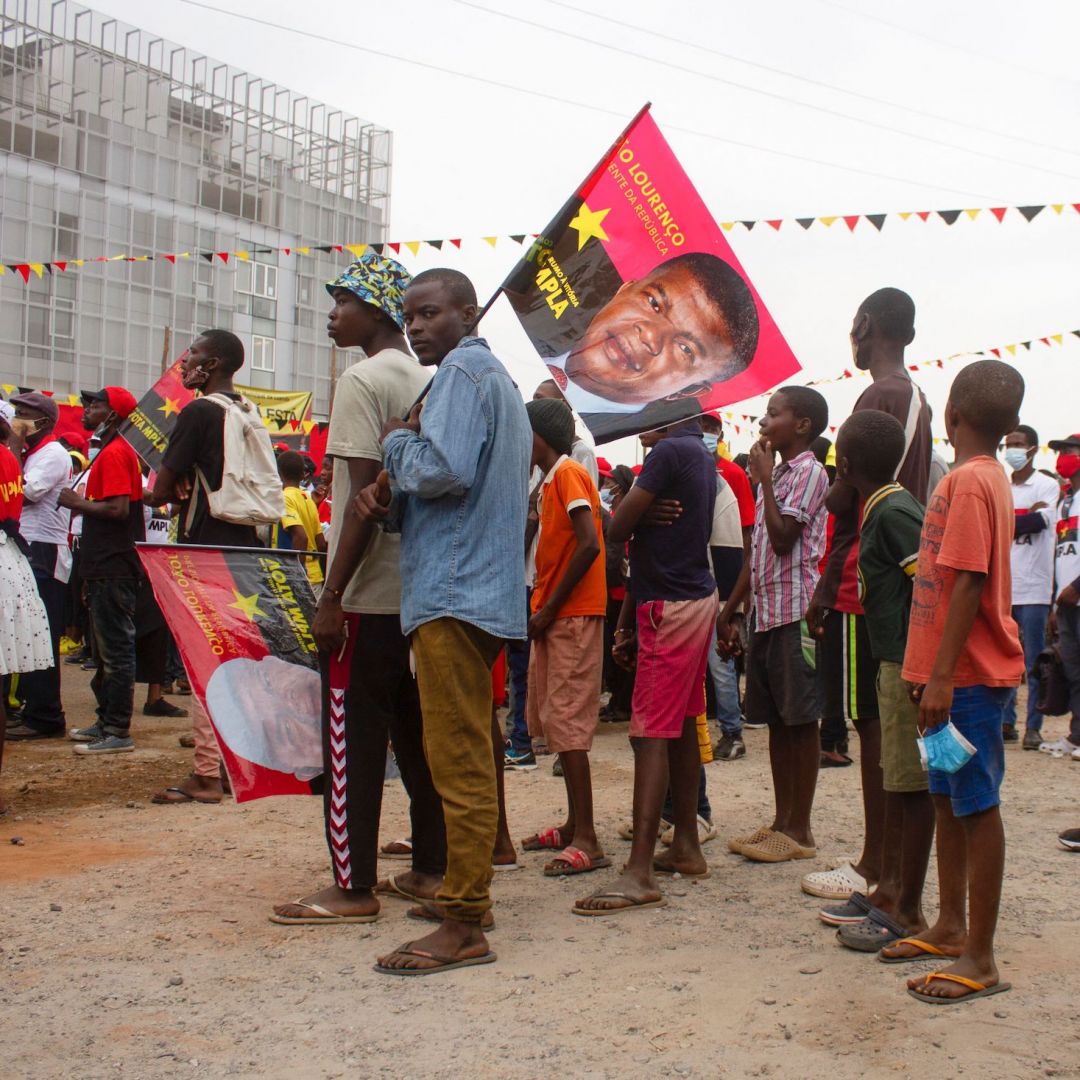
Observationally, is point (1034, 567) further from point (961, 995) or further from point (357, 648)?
point (357, 648)

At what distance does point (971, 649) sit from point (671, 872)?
1.91m

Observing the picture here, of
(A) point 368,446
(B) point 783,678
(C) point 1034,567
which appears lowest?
(B) point 783,678

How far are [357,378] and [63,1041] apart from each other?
7.12ft

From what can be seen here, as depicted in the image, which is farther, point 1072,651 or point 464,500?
point 1072,651

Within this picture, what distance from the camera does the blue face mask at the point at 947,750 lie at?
11.2 ft

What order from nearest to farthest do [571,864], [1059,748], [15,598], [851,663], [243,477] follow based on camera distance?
[851,663] → [571,864] → [243,477] → [15,598] → [1059,748]

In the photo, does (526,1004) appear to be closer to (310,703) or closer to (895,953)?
(895,953)

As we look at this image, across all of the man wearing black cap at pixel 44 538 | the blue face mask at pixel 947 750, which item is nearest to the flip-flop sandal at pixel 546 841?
the blue face mask at pixel 947 750

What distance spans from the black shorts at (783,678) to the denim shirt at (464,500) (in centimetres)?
161

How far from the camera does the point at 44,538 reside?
27.8 ft

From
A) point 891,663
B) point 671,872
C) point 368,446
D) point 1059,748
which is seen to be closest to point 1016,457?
point 1059,748

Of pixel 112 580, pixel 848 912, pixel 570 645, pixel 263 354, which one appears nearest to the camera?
pixel 848 912

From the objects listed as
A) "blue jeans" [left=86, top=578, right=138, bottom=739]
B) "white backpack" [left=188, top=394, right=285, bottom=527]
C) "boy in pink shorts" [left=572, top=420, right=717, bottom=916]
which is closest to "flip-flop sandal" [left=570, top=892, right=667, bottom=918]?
"boy in pink shorts" [left=572, top=420, right=717, bottom=916]

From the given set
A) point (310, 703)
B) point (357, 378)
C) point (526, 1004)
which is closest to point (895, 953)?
point (526, 1004)
